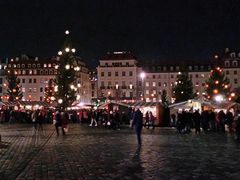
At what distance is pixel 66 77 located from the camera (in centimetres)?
6625

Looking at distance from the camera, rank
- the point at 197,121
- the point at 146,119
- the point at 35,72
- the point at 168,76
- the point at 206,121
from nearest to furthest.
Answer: the point at 197,121 < the point at 206,121 < the point at 146,119 < the point at 168,76 < the point at 35,72

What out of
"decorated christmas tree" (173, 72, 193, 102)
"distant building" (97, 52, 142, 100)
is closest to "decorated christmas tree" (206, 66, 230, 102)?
"decorated christmas tree" (173, 72, 193, 102)

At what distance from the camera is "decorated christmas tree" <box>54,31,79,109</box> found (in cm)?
6494

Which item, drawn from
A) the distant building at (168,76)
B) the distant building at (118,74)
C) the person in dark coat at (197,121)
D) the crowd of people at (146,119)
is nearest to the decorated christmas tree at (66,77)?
the crowd of people at (146,119)

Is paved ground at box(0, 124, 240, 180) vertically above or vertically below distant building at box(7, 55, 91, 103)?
below

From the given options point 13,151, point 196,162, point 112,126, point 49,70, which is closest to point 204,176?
point 196,162

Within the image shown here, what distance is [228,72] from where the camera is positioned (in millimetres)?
110812

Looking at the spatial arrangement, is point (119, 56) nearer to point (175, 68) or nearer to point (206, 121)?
point (175, 68)

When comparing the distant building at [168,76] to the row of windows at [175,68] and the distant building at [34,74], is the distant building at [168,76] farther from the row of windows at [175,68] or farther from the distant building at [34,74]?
the distant building at [34,74]

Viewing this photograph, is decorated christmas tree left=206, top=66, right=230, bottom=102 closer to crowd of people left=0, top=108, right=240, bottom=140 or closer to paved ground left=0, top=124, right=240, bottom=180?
crowd of people left=0, top=108, right=240, bottom=140

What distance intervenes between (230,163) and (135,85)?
99711 mm

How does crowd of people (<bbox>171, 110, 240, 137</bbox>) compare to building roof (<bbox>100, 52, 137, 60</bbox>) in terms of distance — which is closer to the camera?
crowd of people (<bbox>171, 110, 240, 137</bbox>)

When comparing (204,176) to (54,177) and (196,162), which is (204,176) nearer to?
(196,162)

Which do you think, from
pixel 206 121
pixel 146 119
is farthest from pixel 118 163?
pixel 146 119
